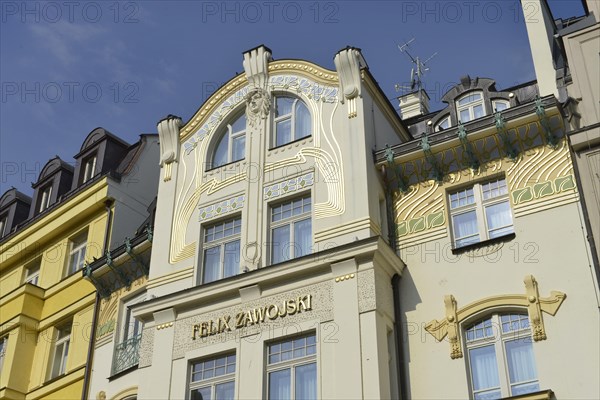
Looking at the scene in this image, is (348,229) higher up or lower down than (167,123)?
lower down

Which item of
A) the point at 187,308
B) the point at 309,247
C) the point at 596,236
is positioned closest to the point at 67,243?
the point at 187,308

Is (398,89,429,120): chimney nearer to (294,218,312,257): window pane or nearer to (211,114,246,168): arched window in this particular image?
(211,114,246,168): arched window

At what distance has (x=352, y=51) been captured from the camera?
72.3 ft

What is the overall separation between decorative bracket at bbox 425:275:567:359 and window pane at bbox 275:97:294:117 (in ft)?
23.5

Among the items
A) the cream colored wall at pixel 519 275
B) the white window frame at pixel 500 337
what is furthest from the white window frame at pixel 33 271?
the white window frame at pixel 500 337

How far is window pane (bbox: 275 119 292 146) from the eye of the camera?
2261 centimetres

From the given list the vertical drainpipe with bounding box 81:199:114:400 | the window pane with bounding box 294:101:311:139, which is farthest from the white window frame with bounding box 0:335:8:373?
the window pane with bounding box 294:101:311:139

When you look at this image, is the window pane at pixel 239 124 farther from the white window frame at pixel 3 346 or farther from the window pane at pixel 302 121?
the white window frame at pixel 3 346

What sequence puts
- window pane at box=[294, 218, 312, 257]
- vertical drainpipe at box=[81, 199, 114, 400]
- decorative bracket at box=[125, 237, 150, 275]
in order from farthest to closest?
decorative bracket at box=[125, 237, 150, 275] < vertical drainpipe at box=[81, 199, 114, 400] < window pane at box=[294, 218, 312, 257]

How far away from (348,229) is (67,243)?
13.4 m

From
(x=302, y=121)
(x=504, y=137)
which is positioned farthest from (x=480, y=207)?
(x=302, y=121)

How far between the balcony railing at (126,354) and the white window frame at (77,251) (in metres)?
4.83

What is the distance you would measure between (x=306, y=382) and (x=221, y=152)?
769 cm

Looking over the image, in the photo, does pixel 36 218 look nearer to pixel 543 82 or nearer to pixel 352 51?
pixel 352 51
